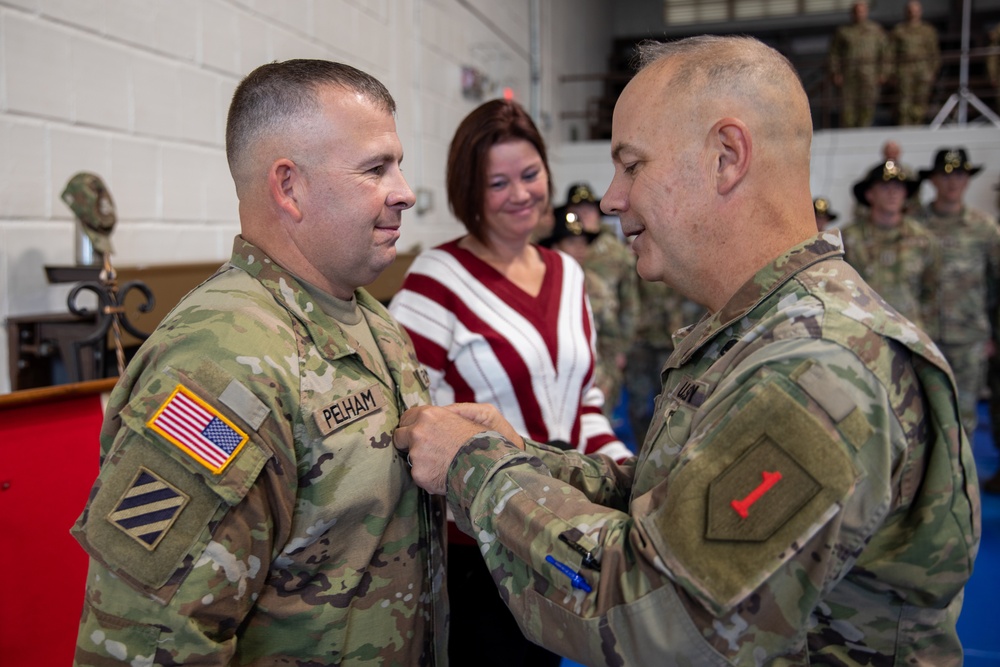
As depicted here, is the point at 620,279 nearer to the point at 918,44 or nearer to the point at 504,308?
the point at 504,308

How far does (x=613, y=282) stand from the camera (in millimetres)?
5348

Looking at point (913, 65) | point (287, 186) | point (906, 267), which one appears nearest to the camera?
point (287, 186)

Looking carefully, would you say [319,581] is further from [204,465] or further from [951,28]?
[951,28]

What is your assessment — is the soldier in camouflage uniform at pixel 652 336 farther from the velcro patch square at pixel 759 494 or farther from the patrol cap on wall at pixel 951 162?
the velcro patch square at pixel 759 494

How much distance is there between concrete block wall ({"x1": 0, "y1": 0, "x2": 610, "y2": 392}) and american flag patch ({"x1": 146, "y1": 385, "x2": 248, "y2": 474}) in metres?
1.30

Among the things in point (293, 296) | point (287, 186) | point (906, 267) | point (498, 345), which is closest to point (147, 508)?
point (293, 296)

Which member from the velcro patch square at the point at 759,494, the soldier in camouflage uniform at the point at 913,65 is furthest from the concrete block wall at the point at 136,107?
the soldier in camouflage uniform at the point at 913,65

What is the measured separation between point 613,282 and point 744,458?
14.9 feet

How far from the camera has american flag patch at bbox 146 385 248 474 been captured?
3.16 feet

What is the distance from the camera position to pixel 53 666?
1.63m

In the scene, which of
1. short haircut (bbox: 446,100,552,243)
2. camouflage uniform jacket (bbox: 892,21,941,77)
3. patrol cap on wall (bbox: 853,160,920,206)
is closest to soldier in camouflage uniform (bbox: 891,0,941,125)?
camouflage uniform jacket (bbox: 892,21,941,77)

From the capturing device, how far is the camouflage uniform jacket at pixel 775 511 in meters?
0.86

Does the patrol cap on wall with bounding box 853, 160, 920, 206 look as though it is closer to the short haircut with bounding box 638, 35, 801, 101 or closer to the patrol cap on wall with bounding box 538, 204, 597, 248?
the patrol cap on wall with bounding box 538, 204, 597, 248

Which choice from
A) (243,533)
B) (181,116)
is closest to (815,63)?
(181,116)
